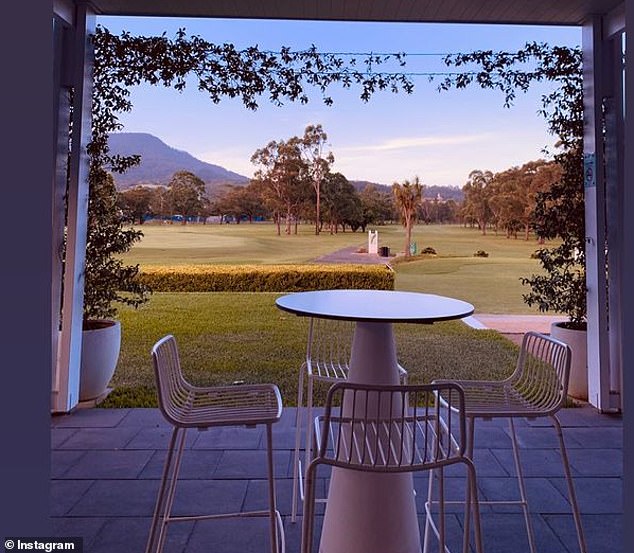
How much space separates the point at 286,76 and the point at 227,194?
1642 millimetres

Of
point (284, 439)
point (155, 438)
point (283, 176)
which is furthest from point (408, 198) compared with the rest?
point (155, 438)

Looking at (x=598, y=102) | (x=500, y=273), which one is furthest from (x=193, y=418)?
(x=500, y=273)

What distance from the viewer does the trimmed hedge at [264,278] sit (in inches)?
255

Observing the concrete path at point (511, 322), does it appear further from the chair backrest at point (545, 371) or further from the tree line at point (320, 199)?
the chair backrest at point (545, 371)

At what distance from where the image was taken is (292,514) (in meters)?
2.33

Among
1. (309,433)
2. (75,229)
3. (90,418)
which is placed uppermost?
(75,229)

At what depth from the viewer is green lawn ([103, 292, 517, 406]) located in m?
4.76

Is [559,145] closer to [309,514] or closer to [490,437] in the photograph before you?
[490,437]

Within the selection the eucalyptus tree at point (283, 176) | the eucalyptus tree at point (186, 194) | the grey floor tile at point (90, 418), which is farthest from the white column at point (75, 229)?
the eucalyptus tree at point (283, 176)

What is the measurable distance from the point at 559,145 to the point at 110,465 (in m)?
3.72

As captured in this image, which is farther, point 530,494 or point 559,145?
point 559,145

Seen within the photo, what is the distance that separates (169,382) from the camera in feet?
6.17

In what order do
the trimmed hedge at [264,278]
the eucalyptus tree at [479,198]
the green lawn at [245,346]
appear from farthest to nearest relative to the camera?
the trimmed hedge at [264,278], the eucalyptus tree at [479,198], the green lawn at [245,346]

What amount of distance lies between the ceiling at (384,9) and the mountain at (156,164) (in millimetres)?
907
